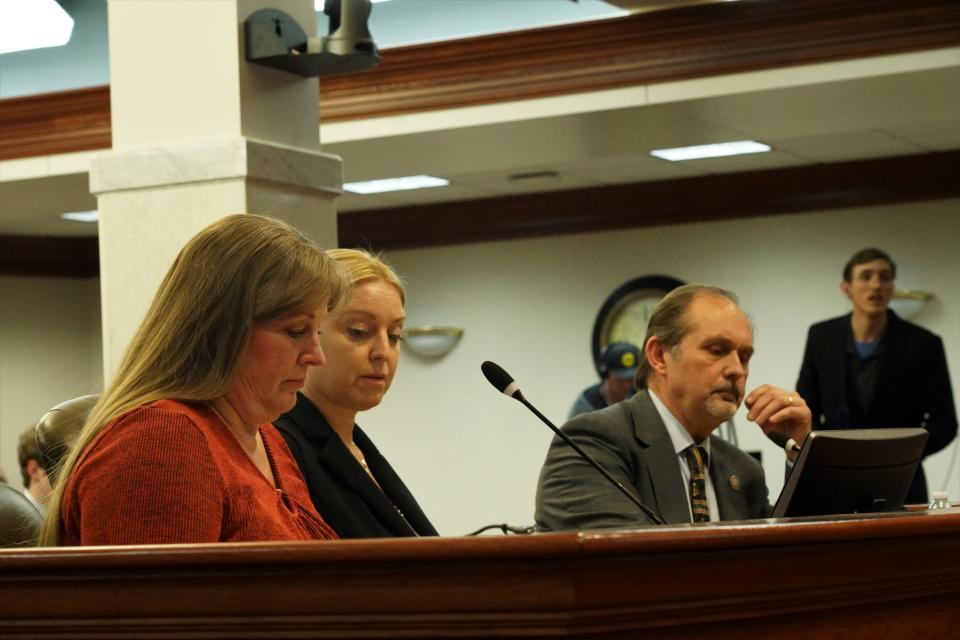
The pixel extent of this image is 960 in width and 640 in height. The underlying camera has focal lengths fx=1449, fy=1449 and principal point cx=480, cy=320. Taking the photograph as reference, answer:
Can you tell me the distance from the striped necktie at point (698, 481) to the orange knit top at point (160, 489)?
153cm

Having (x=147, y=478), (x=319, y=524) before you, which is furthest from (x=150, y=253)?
(x=147, y=478)

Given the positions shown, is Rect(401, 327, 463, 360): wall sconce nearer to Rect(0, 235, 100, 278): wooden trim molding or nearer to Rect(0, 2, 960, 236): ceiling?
Rect(0, 2, 960, 236): ceiling

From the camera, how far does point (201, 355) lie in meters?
1.93

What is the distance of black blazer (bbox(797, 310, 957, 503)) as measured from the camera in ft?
18.8

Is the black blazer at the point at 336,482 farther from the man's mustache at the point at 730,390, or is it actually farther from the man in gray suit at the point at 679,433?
the man's mustache at the point at 730,390

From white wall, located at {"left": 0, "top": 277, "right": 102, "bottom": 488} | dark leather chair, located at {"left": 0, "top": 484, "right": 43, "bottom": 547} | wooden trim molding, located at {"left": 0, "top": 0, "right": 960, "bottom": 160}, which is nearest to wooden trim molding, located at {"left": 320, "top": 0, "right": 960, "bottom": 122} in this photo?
wooden trim molding, located at {"left": 0, "top": 0, "right": 960, "bottom": 160}

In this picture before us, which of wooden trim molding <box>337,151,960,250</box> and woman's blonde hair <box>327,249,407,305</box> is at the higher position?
wooden trim molding <box>337,151,960,250</box>

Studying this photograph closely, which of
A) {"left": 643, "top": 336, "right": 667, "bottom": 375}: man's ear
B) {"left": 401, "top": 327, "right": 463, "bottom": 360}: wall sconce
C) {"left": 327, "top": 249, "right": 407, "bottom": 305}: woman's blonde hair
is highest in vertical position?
{"left": 401, "top": 327, "right": 463, "bottom": 360}: wall sconce

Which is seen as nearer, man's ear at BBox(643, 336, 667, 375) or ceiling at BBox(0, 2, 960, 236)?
man's ear at BBox(643, 336, 667, 375)

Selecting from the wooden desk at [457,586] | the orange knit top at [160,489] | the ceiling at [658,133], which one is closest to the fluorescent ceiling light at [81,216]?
the ceiling at [658,133]

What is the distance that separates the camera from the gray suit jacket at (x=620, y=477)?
3035 mm

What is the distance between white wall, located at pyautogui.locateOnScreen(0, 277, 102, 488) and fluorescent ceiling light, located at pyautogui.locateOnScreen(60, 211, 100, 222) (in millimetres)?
1296

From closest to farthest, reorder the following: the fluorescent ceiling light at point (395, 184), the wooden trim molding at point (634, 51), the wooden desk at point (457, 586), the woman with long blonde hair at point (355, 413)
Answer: the wooden desk at point (457, 586) → the woman with long blonde hair at point (355, 413) → the wooden trim molding at point (634, 51) → the fluorescent ceiling light at point (395, 184)

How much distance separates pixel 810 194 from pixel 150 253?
17.0 ft
